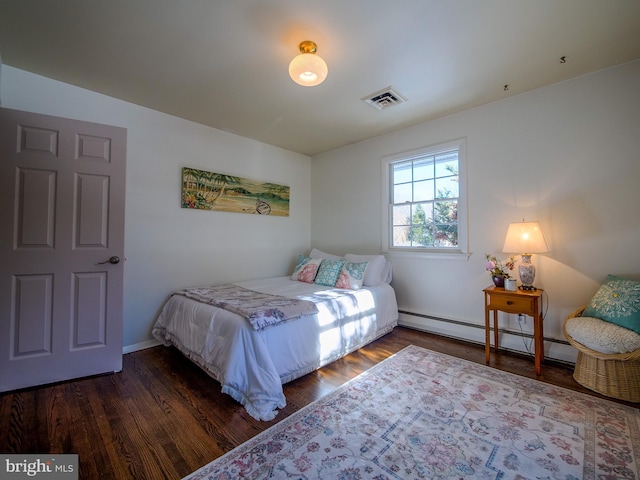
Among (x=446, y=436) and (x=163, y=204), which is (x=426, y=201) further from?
(x=163, y=204)

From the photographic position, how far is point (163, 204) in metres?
3.09

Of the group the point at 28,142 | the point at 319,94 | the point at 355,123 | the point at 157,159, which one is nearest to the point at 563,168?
the point at 355,123

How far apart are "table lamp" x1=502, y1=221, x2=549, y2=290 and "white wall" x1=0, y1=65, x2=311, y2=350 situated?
3.00 meters

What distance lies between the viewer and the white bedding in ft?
6.23

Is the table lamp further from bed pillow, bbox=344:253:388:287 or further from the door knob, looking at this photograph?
the door knob

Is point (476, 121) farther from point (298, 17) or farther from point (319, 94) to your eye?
point (298, 17)

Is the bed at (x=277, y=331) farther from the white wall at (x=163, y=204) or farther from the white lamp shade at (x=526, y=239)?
the white lamp shade at (x=526, y=239)

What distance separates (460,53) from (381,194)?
1872 mm

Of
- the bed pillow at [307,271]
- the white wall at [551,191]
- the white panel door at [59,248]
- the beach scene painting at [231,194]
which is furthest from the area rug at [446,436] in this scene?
the beach scene painting at [231,194]

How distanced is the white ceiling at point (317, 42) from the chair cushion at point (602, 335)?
2.10 m

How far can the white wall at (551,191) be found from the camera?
2.30 metres

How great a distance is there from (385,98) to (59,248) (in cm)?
320

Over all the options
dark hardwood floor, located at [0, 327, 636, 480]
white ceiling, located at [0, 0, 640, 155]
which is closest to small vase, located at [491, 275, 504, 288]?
dark hardwood floor, located at [0, 327, 636, 480]

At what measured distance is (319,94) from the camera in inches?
107
